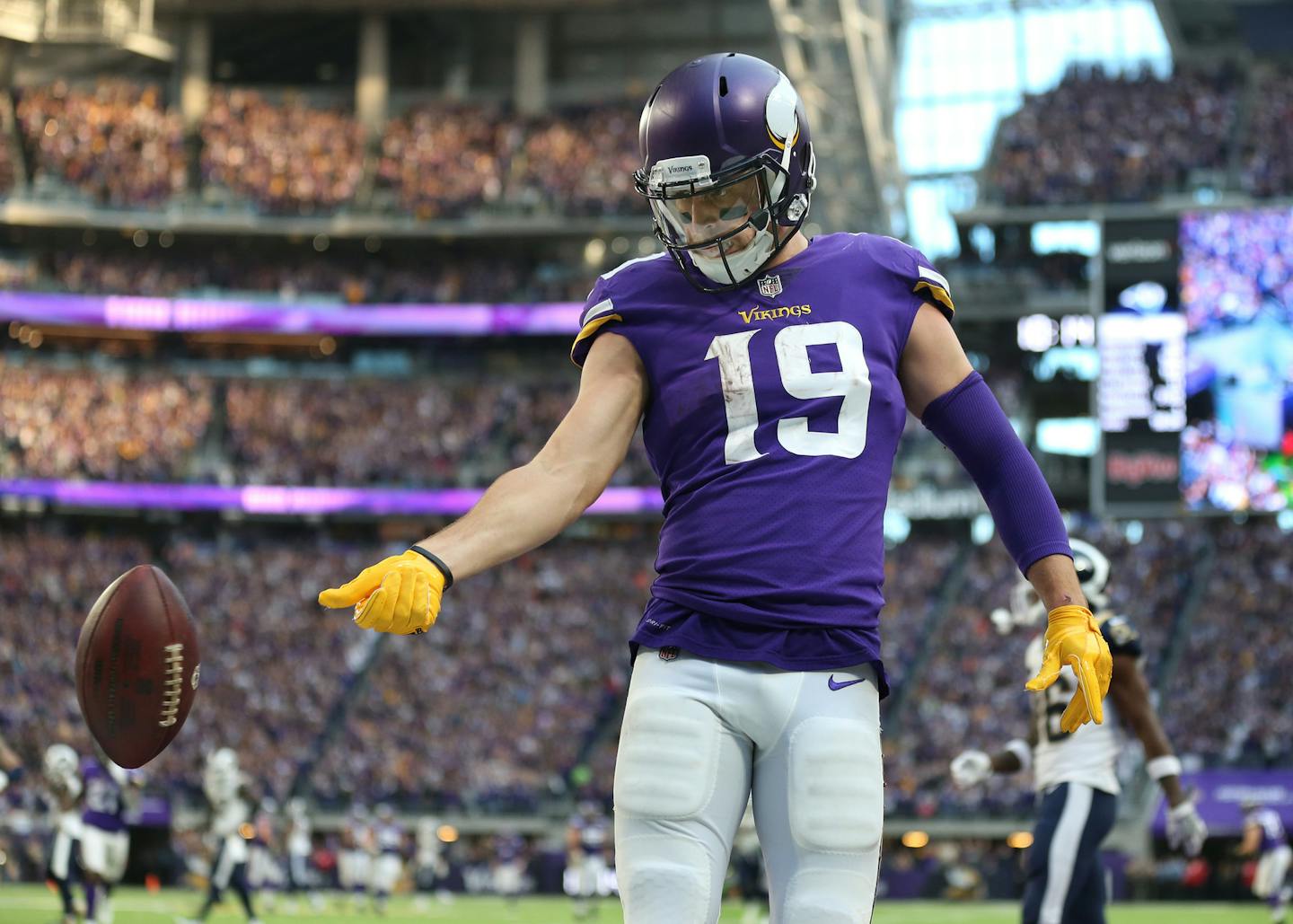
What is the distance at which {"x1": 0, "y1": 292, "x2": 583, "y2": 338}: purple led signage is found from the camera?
122 ft

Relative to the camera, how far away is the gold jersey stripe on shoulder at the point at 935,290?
348 cm

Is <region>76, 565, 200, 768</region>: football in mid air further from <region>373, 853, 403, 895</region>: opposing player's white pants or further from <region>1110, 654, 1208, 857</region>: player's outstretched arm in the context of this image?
<region>373, 853, 403, 895</region>: opposing player's white pants

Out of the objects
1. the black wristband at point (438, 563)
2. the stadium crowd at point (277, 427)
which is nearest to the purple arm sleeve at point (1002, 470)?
the black wristband at point (438, 563)

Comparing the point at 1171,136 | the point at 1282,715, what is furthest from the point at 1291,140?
the point at 1282,715

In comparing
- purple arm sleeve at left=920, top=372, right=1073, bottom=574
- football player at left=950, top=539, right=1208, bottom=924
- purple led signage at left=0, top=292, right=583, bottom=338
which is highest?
purple led signage at left=0, top=292, right=583, bottom=338

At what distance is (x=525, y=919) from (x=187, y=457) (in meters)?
20.3

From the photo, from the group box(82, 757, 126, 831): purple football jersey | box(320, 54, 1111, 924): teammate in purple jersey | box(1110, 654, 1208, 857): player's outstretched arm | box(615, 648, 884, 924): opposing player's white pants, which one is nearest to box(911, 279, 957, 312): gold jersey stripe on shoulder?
box(320, 54, 1111, 924): teammate in purple jersey

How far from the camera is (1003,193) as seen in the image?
34969 mm

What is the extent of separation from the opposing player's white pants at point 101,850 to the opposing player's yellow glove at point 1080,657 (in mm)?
12152

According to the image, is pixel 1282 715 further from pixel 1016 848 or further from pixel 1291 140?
pixel 1291 140

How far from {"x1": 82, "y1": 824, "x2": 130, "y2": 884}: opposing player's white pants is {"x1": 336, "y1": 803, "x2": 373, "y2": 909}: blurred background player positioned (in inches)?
382

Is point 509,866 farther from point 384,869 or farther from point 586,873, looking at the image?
point 586,873

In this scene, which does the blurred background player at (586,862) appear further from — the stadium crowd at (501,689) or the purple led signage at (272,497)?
the purple led signage at (272,497)

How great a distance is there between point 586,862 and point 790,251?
1845cm
